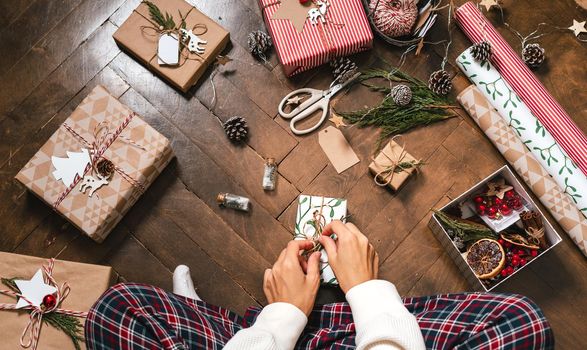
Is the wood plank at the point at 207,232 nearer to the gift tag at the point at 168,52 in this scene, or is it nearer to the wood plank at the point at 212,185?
the wood plank at the point at 212,185

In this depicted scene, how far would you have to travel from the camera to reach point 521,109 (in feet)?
4.63

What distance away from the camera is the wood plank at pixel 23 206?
4.74 feet

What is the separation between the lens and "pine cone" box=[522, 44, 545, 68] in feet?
4.85

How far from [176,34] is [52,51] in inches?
15.5

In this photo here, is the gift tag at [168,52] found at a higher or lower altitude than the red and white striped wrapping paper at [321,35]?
lower

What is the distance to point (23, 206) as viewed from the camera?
1455 millimetres

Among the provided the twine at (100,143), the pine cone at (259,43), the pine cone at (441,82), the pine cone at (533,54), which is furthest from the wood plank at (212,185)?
the pine cone at (533,54)

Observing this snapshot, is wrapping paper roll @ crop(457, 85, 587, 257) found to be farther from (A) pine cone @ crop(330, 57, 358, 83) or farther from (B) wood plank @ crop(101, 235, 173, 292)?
(B) wood plank @ crop(101, 235, 173, 292)

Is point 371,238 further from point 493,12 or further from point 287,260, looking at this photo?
point 493,12

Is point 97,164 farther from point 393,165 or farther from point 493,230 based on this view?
point 493,230

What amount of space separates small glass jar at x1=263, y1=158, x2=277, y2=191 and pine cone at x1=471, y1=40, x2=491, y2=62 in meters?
0.63

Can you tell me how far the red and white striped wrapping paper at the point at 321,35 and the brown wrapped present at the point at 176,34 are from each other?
0.16 meters

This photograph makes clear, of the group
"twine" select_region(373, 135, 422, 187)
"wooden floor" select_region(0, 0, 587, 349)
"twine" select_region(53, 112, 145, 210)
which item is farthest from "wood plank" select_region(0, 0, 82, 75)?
"twine" select_region(373, 135, 422, 187)

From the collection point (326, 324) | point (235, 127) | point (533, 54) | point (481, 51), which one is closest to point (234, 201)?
point (235, 127)
